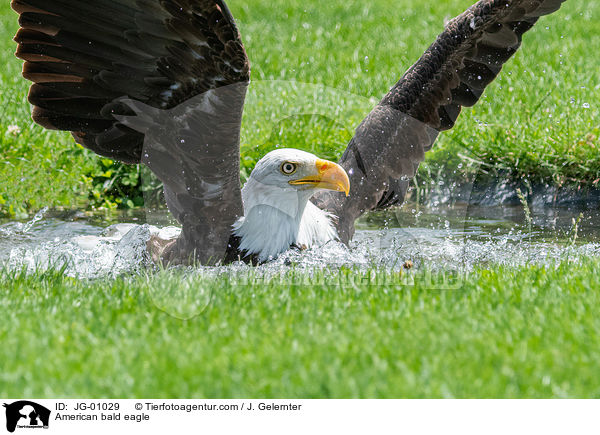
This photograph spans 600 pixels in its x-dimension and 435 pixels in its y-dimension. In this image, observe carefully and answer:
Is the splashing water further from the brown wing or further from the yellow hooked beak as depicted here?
the brown wing

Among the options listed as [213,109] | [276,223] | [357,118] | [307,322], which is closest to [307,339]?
[307,322]

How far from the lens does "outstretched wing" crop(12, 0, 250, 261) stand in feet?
14.3

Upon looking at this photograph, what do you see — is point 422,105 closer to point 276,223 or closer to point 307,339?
point 276,223

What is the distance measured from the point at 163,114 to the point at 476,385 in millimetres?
2608

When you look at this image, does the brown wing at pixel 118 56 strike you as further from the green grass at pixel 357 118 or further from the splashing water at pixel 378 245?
the green grass at pixel 357 118

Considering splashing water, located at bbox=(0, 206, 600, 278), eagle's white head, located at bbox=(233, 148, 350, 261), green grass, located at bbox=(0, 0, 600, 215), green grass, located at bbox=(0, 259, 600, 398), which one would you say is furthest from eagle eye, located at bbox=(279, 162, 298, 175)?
green grass, located at bbox=(0, 259, 600, 398)

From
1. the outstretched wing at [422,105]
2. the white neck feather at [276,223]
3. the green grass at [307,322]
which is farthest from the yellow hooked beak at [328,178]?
the green grass at [307,322]

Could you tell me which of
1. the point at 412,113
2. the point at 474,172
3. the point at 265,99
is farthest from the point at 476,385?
the point at 474,172

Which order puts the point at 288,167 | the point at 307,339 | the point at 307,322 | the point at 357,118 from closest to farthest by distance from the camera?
the point at 307,339, the point at 307,322, the point at 288,167, the point at 357,118

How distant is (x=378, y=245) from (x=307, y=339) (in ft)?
9.26

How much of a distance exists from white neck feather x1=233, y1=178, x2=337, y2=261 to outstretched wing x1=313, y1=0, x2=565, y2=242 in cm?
30

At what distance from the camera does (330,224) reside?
556 centimetres

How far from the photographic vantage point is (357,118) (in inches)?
264

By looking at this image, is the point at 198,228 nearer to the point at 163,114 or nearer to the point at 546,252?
the point at 163,114
